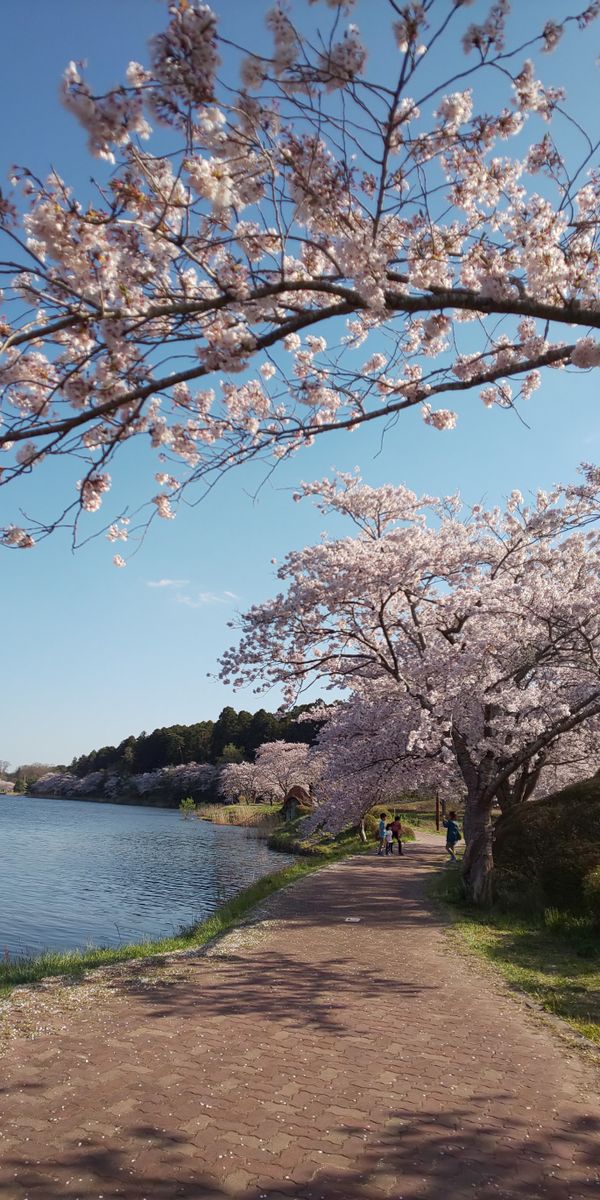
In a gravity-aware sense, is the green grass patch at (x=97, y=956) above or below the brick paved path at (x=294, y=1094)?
below

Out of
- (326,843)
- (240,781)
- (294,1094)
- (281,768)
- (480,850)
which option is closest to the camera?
(294,1094)

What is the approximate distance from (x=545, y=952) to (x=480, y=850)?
332cm

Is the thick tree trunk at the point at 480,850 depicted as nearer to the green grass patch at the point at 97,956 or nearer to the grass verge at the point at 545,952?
the grass verge at the point at 545,952

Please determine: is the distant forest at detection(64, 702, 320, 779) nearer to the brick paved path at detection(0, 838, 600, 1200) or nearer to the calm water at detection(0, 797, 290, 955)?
the calm water at detection(0, 797, 290, 955)

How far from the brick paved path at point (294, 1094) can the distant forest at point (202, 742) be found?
75425 millimetres

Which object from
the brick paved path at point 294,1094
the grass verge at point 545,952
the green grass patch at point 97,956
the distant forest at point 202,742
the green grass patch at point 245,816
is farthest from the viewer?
the distant forest at point 202,742

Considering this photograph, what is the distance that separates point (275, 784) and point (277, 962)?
231ft

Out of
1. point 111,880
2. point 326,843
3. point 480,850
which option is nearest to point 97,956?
point 480,850

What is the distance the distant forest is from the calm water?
40.1m

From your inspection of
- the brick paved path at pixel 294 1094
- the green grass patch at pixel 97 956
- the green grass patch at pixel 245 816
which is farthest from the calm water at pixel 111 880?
the brick paved path at pixel 294 1094

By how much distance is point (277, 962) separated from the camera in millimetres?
9461

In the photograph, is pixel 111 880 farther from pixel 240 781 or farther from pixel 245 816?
pixel 240 781

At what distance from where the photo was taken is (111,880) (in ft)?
86.9

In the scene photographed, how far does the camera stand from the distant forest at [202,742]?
92062 mm
